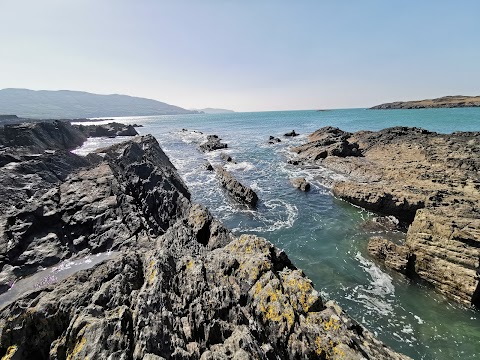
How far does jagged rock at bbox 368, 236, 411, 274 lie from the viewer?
1473 centimetres

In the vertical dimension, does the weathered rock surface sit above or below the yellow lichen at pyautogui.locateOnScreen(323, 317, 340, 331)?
below

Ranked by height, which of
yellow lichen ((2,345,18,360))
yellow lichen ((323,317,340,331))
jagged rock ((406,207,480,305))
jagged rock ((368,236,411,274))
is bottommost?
jagged rock ((368,236,411,274))

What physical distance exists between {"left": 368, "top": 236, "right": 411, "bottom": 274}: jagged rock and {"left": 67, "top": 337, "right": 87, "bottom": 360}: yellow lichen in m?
15.6


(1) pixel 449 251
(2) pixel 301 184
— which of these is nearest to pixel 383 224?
(1) pixel 449 251

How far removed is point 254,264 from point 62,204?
14.9m

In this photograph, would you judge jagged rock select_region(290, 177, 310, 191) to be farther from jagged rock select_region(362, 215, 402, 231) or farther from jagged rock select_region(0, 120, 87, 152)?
jagged rock select_region(0, 120, 87, 152)

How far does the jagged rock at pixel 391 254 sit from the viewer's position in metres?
14.7

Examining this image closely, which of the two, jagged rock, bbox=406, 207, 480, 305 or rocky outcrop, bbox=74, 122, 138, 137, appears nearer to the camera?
jagged rock, bbox=406, 207, 480, 305

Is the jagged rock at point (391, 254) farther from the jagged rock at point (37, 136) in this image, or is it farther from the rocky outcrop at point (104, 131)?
the rocky outcrop at point (104, 131)

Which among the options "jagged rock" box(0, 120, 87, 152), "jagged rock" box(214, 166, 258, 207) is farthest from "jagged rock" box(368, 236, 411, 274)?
"jagged rock" box(0, 120, 87, 152)

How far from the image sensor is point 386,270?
1512 cm

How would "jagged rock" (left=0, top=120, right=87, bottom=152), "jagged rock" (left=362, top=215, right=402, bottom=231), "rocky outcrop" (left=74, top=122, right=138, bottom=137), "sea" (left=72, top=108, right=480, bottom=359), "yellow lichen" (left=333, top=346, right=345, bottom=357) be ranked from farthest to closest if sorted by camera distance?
"rocky outcrop" (left=74, top=122, right=138, bottom=137)
"jagged rock" (left=0, top=120, right=87, bottom=152)
"jagged rock" (left=362, top=215, right=402, bottom=231)
"sea" (left=72, top=108, right=480, bottom=359)
"yellow lichen" (left=333, top=346, right=345, bottom=357)

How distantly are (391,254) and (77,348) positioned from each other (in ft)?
52.7

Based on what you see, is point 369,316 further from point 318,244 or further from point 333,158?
point 333,158
